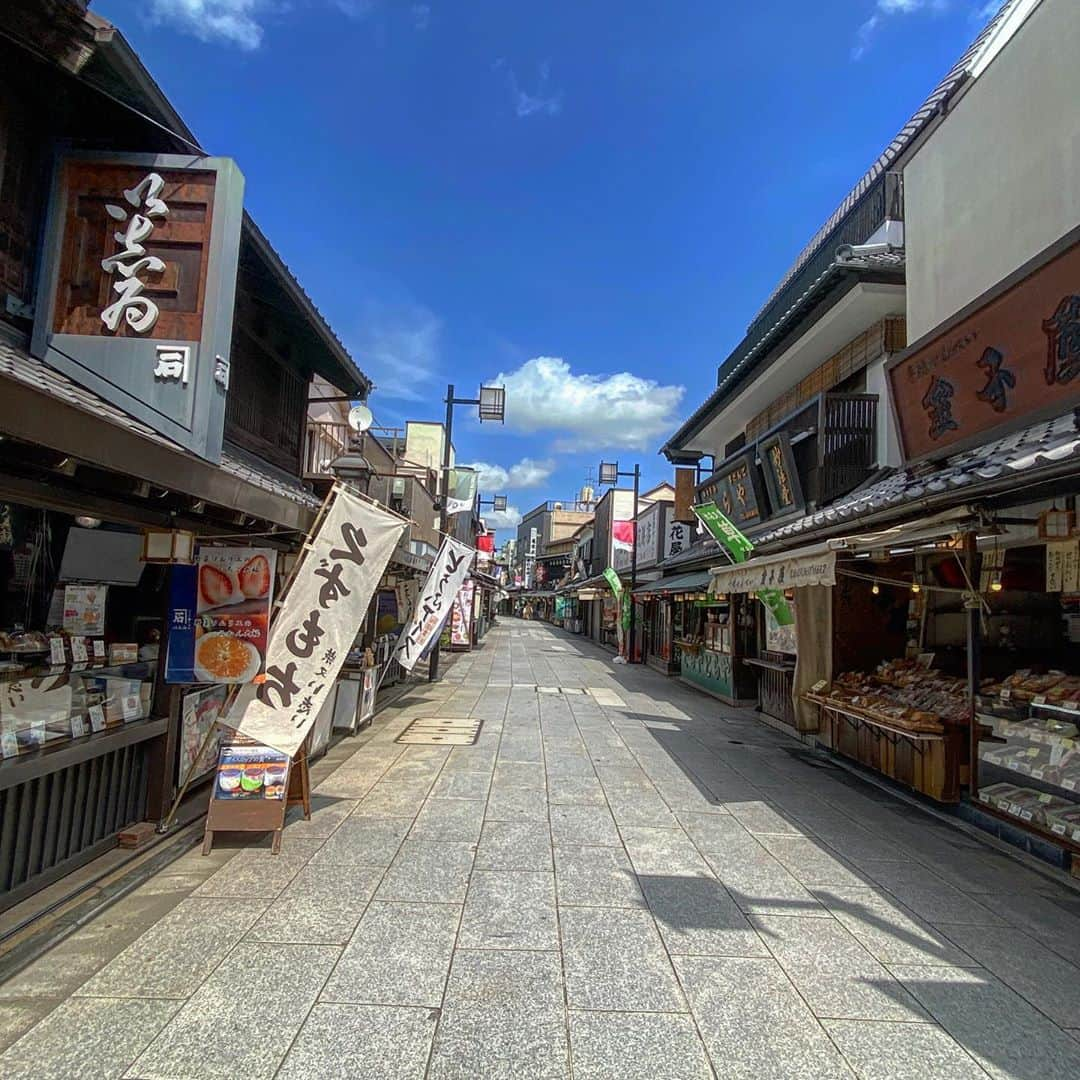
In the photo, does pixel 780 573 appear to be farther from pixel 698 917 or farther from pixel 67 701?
pixel 67 701

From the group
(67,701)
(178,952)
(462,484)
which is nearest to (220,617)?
(67,701)

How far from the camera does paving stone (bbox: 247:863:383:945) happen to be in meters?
4.10

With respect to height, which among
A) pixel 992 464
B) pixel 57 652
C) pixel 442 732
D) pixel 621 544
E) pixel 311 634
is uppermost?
pixel 621 544

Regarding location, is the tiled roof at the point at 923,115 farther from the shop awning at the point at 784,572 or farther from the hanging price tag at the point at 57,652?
the hanging price tag at the point at 57,652

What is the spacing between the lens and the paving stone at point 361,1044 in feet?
9.53

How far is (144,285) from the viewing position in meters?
5.83

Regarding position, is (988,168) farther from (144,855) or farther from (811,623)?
(144,855)

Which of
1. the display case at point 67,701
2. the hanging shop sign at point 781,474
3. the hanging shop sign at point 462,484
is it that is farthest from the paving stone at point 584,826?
the hanging shop sign at point 462,484

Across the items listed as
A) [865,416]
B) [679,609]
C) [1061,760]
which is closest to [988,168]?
[865,416]

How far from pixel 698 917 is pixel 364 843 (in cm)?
294

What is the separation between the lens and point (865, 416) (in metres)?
11.3

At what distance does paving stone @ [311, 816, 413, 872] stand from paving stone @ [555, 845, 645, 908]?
1.47 meters

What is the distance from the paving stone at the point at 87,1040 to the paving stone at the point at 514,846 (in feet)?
8.39

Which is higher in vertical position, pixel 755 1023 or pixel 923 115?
pixel 923 115
